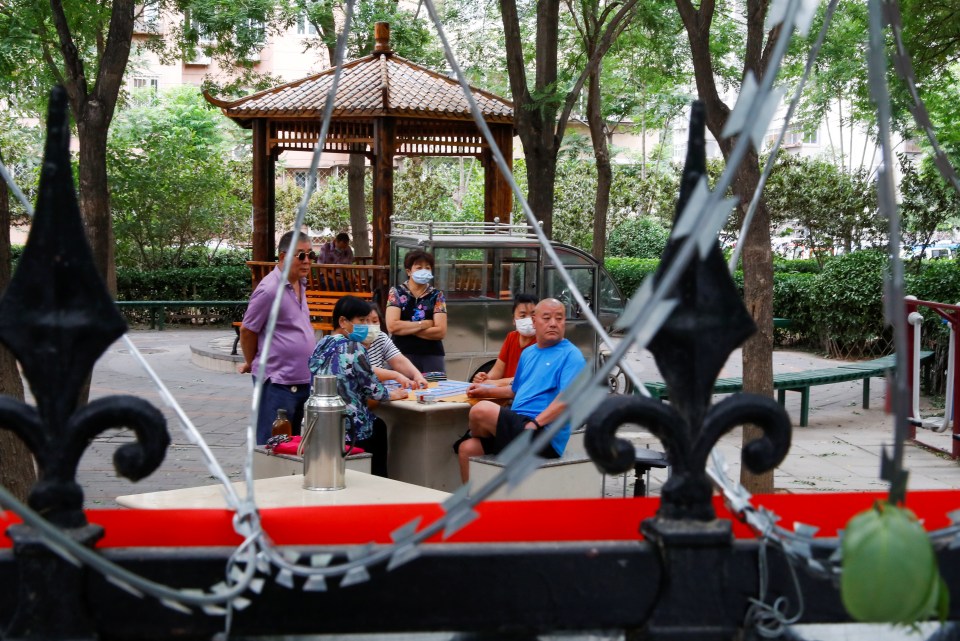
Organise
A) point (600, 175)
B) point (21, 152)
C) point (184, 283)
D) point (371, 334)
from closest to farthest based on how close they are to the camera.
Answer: point (371, 334) < point (600, 175) < point (184, 283) < point (21, 152)

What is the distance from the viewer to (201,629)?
1671 mm

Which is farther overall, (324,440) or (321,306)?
(321,306)

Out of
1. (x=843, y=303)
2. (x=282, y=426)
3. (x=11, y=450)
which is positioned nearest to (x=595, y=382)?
(x=11, y=450)

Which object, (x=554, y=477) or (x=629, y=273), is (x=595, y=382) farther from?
(x=629, y=273)

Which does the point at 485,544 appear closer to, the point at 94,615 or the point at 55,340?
the point at 94,615

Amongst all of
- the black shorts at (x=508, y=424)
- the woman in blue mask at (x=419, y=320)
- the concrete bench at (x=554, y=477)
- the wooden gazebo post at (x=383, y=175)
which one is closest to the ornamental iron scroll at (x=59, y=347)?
the concrete bench at (x=554, y=477)

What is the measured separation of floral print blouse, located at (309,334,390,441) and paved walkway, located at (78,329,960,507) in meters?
2.11

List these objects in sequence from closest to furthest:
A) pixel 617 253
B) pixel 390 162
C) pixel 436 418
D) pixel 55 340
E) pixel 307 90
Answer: pixel 55 340 < pixel 436 418 < pixel 390 162 < pixel 307 90 < pixel 617 253

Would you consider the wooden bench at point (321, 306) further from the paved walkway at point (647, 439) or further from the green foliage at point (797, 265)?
the green foliage at point (797, 265)

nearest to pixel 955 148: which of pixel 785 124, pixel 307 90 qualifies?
pixel 307 90

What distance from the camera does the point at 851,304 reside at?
664 inches

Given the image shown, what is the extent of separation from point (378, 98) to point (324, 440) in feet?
39.3

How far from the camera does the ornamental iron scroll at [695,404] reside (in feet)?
5.36

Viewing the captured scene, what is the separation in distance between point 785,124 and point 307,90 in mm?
15807
